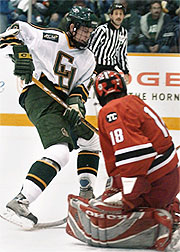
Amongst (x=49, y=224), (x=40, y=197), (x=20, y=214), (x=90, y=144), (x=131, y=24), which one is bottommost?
(x=40, y=197)

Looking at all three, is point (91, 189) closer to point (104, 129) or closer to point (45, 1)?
point (104, 129)

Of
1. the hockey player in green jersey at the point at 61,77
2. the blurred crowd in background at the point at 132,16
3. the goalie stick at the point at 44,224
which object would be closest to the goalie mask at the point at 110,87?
the hockey player in green jersey at the point at 61,77

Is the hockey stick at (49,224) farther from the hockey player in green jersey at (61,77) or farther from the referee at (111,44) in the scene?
the referee at (111,44)

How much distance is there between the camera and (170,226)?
6.70ft

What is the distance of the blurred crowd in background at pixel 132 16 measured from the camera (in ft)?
17.8

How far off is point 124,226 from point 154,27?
143 inches

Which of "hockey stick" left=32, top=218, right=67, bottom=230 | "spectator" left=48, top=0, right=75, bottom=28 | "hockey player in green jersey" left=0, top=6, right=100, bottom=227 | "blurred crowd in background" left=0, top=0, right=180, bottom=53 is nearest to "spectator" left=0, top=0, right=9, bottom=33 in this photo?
"blurred crowd in background" left=0, top=0, right=180, bottom=53

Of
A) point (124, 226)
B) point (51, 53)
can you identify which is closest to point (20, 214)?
point (124, 226)

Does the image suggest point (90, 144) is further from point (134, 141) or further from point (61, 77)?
point (134, 141)

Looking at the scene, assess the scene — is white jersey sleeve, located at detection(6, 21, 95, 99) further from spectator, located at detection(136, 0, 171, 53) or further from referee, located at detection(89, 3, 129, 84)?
spectator, located at detection(136, 0, 171, 53)

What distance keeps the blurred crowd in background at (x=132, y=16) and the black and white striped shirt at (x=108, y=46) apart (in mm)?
336

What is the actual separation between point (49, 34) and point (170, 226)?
1283 millimetres

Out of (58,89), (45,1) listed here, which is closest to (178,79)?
(45,1)

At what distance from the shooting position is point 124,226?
2.10 meters
